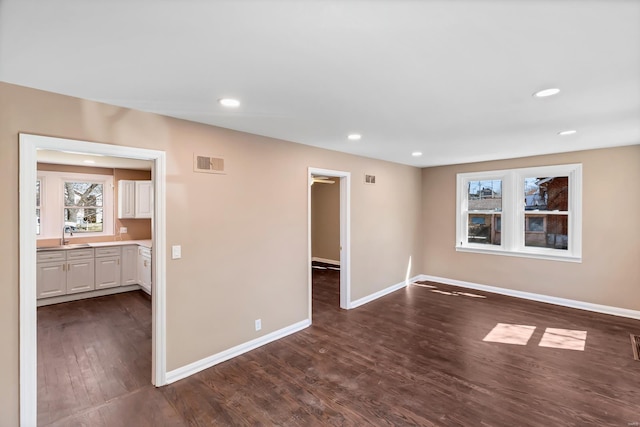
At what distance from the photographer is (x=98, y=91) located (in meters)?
2.18

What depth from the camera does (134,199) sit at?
5.94 meters

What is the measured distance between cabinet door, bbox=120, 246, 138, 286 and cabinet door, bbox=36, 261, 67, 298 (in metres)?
0.84

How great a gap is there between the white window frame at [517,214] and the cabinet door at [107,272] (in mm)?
6594

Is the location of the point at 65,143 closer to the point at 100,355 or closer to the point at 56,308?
the point at 100,355

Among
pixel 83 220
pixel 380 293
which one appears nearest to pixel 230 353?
pixel 380 293

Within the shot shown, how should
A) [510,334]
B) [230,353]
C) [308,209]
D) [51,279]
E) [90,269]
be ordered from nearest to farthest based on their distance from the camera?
1. [230,353]
2. [510,334]
3. [308,209]
4. [51,279]
5. [90,269]

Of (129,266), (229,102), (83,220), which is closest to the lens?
(229,102)

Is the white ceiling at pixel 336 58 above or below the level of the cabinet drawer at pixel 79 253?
above

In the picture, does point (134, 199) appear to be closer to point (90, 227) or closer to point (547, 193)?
point (90, 227)

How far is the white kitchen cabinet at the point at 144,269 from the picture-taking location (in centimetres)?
520

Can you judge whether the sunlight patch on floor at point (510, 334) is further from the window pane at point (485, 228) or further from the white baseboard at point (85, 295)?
the white baseboard at point (85, 295)

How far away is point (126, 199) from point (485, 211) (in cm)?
708

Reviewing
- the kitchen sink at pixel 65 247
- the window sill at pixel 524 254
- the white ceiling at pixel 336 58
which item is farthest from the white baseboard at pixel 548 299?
the kitchen sink at pixel 65 247

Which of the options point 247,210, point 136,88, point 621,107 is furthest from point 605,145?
point 136,88
